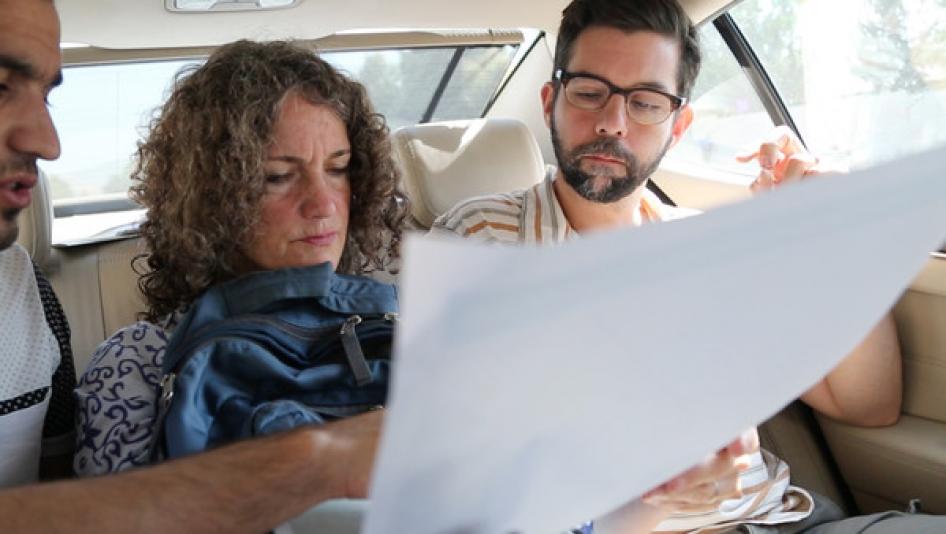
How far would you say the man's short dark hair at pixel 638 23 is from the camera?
188 centimetres

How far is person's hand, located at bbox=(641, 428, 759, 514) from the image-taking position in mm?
877

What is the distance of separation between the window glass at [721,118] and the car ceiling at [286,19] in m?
0.39

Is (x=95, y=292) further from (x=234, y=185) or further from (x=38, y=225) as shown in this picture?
(x=234, y=185)

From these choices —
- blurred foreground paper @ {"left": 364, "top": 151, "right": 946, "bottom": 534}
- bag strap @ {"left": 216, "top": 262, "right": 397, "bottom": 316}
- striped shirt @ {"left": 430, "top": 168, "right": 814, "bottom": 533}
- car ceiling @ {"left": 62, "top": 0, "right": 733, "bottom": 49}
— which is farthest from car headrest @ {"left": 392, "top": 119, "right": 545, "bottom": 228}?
blurred foreground paper @ {"left": 364, "top": 151, "right": 946, "bottom": 534}

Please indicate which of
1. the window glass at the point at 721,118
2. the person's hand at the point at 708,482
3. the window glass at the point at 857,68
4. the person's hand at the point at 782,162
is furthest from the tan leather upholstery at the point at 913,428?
the person's hand at the point at 708,482

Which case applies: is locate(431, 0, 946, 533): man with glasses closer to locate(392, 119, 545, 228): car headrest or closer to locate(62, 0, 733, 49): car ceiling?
locate(392, 119, 545, 228): car headrest

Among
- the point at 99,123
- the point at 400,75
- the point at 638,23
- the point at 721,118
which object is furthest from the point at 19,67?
the point at 721,118

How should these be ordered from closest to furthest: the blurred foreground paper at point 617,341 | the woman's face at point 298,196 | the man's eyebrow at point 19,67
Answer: the blurred foreground paper at point 617,341 < the man's eyebrow at point 19,67 < the woman's face at point 298,196

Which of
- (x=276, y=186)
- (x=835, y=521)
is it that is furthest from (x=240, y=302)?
(x=835, y=521)

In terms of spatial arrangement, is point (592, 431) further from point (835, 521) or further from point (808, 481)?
point (808, 481)

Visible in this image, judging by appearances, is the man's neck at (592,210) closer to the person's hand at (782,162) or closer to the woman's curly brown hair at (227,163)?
the person's hand at (782,162)

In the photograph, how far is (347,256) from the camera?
5.46 feet

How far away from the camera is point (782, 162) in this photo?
73.9 inches

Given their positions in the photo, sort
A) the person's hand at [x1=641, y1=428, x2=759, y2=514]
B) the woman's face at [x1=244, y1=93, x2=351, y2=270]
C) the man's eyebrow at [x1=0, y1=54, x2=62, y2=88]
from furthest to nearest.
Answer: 1. the woman's face at [x1=244, y1=93, x2=351, y2=270]
2. the man's eyebrow at [x1=0, y1=54, x2=62, y2=88]
3. the person's hand at [x1=641, y1=428, x2=759, y2=514]
